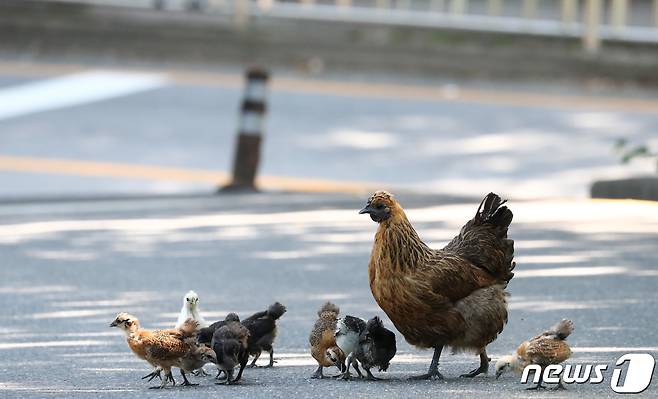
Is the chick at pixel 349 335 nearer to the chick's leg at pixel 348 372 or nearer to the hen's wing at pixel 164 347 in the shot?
the chick's leg at pixel 348 372

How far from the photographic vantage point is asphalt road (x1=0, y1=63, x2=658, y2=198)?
17094 mm

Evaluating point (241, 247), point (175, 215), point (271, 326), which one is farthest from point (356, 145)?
point (271, 326)

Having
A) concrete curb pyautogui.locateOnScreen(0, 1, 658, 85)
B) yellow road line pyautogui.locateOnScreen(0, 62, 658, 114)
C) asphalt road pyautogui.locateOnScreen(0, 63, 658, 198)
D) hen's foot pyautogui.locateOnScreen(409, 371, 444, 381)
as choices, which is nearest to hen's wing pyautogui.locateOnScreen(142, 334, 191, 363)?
hen's foot pyautogui.locateOnScreen(409, 371, 444, 381)

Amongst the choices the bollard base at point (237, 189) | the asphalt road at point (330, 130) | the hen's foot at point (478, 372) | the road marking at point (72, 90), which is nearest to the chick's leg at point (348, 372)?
the hen's foot at point (478, 372)

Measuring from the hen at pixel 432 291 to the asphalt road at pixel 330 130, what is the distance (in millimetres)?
8008

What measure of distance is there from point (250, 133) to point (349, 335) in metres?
8.25

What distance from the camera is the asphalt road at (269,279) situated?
26.4 feet

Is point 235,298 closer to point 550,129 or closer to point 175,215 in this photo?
point 175,215

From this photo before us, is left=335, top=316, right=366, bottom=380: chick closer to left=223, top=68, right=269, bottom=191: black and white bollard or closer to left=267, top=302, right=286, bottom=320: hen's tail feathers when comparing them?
left=267, top=302, right=286, bottom=320: hen's tail feathers

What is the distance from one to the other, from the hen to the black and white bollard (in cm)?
796

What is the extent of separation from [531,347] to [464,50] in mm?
16455

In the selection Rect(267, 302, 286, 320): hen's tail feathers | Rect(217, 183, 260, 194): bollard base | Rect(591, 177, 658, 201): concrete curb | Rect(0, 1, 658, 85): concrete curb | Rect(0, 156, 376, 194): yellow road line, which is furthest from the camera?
Rect(0, 1, 658, 85): concrete curb

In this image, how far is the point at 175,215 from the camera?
48.1 ft

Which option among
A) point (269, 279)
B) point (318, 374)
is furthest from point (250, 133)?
point (318, 374)
